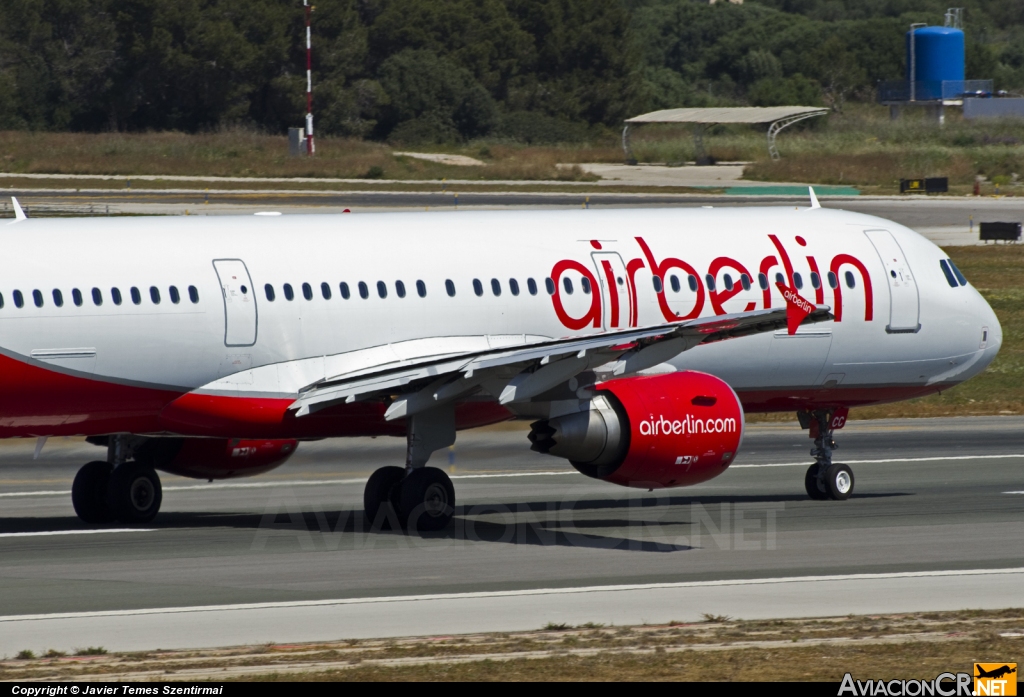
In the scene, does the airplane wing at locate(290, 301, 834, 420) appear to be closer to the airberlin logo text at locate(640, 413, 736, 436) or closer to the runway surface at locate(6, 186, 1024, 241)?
the airberlin logo text at locate(640, 413, 736, 436)

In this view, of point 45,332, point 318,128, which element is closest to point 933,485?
point 45,332

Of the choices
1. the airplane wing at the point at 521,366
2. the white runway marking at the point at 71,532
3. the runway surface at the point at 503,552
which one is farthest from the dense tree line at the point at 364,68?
the airplane wing at the point at 521,366

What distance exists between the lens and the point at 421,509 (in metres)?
23.2

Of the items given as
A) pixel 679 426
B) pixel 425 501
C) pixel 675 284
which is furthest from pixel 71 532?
pixel 675 284

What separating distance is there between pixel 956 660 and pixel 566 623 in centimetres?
396

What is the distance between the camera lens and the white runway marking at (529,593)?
1752cm

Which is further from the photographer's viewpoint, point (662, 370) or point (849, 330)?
point (849, 330)

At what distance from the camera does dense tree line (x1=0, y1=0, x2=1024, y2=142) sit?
122750mm

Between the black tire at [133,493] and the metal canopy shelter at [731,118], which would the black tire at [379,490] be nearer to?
the black tire at [133,493]

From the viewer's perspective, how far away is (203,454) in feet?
82.7

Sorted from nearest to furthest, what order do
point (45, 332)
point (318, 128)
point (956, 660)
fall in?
1. point (956, 660)
2. point (45, 332)
3. point (318, 128)

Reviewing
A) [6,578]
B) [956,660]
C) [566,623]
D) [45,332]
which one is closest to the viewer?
[956,660]

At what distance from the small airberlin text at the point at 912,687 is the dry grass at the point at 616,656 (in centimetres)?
25

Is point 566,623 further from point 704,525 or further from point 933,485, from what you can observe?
point 933,485
